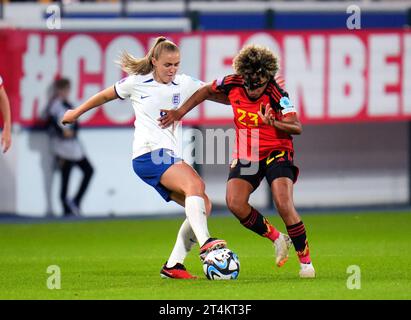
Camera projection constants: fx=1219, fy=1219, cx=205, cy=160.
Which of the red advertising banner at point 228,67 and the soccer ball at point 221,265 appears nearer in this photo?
the soccer ball at point 221,265

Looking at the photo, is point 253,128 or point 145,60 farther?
point 145,60

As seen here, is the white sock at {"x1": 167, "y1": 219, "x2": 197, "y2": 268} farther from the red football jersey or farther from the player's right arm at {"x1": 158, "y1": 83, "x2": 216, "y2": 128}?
the player's right arm at {"x1": 158, "y1": 83, "x2": 216, "y2": 128}

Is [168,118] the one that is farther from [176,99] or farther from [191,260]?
[191,260]

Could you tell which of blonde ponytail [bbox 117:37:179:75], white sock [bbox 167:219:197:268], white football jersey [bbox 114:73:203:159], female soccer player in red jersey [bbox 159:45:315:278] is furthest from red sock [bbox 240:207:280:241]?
blonde ponytail [bbox 117:37:179:75]

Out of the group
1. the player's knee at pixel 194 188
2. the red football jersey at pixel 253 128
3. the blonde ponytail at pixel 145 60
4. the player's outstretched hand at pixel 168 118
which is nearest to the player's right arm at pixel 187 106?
the player's outstretched hand at pixel 168 118

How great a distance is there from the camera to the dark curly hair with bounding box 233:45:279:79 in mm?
10961

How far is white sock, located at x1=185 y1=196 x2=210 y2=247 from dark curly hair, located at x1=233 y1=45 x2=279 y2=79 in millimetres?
1228

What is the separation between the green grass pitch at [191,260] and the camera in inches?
399

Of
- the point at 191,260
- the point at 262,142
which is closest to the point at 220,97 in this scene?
the point at 262,142

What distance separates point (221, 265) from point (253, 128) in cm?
138

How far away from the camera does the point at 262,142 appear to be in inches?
445

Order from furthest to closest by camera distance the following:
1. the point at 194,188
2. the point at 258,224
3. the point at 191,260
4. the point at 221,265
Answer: the point at 191,260 → the point at 258,224 → the point at 194,188 → the point at 221,265

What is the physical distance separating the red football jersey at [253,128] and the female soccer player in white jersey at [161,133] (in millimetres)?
278

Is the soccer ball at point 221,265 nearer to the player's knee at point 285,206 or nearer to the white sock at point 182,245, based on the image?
the white sock at point 182,245
